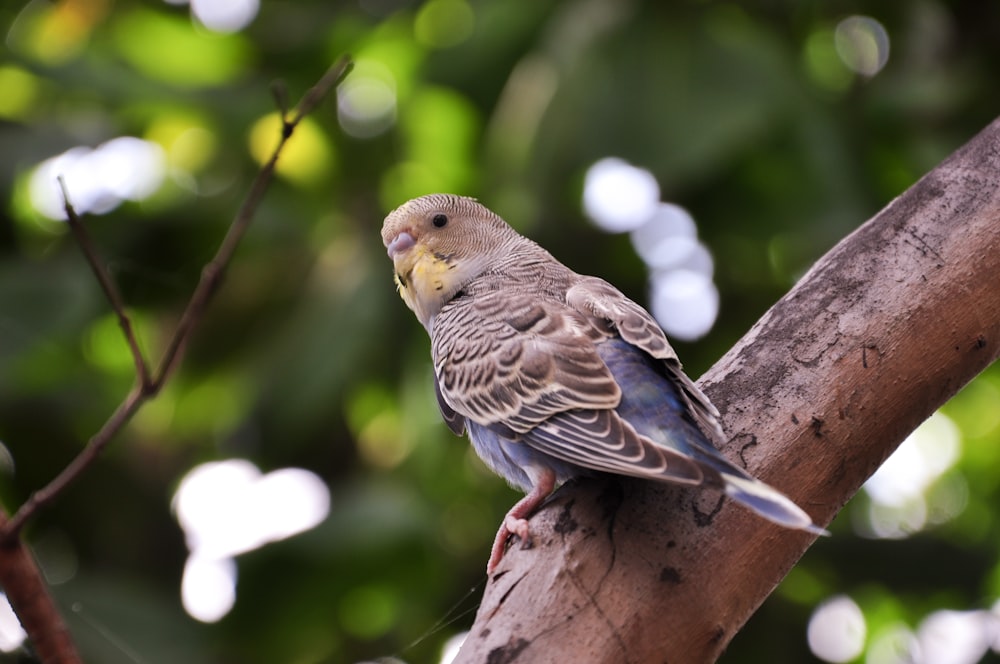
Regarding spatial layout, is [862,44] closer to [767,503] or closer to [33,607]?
[767,503]

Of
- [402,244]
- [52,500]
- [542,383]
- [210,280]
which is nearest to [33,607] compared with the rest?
[52,500]

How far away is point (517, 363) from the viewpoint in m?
3.14

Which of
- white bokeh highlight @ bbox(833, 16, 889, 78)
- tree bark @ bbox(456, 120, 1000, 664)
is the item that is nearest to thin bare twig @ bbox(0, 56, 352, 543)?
tree bark @ bbox(456, 120, 1000, 664)

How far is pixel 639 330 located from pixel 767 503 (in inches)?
33.4

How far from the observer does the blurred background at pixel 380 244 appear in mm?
5469

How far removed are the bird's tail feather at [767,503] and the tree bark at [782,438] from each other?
1.03 ft

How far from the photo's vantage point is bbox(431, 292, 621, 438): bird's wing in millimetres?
2953

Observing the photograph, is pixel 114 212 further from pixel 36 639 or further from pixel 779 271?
pixel 36 639

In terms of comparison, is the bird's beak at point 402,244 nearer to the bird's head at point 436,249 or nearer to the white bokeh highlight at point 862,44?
the bird's head at point 436,249

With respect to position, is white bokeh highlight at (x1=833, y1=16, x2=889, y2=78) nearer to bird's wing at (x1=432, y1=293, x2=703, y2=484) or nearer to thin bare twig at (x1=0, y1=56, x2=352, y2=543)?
bird's wing at (x1=432, y1=293, x2=703, y2=484)

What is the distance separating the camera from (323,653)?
5809 mm

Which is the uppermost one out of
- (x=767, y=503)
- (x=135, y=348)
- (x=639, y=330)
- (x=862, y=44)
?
(x=862, y=44)

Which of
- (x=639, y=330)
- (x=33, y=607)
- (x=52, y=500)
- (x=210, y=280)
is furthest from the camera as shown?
(x=639, y=330)

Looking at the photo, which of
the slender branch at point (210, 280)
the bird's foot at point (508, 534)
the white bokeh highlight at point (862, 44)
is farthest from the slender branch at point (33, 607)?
the white bokeh highlight at point (862, 44)
